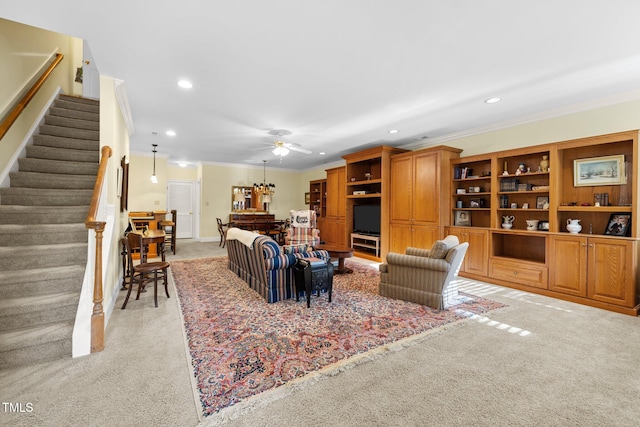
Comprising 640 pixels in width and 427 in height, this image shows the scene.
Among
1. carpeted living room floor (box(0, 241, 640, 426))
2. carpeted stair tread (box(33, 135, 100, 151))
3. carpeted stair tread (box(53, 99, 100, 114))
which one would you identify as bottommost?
carpeted living room floor (box(0, 241, 640, 426))

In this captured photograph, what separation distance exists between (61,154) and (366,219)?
5589 millimetres

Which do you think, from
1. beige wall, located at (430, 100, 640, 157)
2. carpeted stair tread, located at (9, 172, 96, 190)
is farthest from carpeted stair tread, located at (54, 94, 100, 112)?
beige wall, located at (430, 100, 640, 157)

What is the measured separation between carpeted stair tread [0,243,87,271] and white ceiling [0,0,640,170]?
193 centimetres

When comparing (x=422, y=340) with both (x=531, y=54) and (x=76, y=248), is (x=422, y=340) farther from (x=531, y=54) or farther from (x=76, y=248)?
(x=76, y=248)

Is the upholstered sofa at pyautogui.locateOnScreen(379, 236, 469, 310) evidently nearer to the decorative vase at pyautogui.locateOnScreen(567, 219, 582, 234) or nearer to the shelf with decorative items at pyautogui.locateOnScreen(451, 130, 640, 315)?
the shelf with decorative items at pyautogui.locateOnScreen(451, 130, 640, 315)

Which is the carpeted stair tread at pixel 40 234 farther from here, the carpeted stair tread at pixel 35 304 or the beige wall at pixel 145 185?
the beige wall at pixel 145 185

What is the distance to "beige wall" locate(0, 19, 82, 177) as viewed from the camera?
3131mm

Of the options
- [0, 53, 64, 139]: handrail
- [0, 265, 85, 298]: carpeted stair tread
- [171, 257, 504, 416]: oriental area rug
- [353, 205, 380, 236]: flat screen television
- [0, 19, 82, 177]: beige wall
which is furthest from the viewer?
[353, 205, 380, 236]: flat screen television

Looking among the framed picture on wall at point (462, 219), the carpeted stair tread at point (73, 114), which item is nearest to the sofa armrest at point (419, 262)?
the framed picture on wall at point (462, 219)

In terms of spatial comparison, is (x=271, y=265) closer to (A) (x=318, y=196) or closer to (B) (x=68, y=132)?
(B) (x=68, y=132)

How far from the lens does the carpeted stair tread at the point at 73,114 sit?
428 centimetres

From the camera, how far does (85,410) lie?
173cm

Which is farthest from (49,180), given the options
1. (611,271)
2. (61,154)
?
(611,271)

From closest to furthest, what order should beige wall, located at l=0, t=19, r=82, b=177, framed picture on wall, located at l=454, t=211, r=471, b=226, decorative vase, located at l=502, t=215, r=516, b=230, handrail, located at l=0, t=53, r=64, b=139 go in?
handrail, located at l=0, t=53, r=64, b=139 → beige wall, located at l=0, t=19, r=82, b=177 → decorative vase, located at l=502, t=215, r=516, b=230 → framed picture on wall, located at l=454, t=211, r=471, b=226
